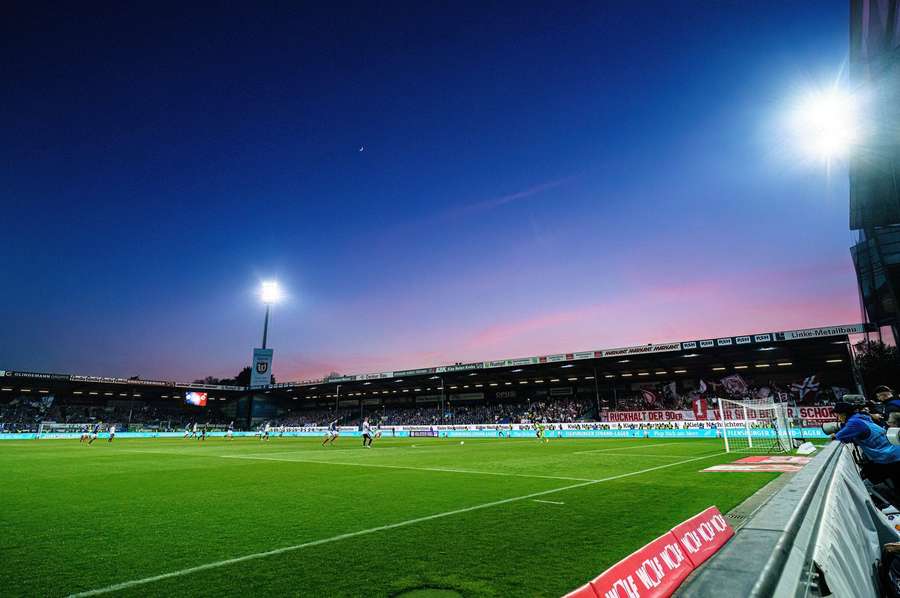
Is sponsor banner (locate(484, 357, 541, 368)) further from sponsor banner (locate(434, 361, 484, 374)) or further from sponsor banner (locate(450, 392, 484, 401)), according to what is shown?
sponsor banner (locate(450, 392, 484, 401))

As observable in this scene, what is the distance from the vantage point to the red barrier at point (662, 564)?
2.28 m

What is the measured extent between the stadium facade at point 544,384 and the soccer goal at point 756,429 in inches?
257

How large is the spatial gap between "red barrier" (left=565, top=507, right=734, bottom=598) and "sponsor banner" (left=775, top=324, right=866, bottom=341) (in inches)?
1495

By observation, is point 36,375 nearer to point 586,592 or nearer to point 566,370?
point 566,370

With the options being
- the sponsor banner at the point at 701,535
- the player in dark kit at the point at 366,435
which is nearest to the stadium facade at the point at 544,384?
the player in dark kit at the point at 366,435

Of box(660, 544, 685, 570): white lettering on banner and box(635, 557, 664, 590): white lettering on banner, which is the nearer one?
box(635, 557, 664, 590): white lettering on banner

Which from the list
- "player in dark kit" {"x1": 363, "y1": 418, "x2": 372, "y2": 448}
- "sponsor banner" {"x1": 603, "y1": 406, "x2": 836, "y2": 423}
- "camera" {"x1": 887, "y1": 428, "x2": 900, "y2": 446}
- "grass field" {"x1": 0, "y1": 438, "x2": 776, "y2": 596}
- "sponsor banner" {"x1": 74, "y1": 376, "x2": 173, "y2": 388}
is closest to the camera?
"grass field" {"x1": 0, "y1": 438, "x2": 776, "y2": 596}

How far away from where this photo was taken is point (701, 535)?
12.3 feet

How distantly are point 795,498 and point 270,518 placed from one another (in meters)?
6.76

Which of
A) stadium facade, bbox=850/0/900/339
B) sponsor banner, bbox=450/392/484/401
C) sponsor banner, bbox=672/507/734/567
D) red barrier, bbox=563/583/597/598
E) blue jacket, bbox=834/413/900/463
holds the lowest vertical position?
sponsor banner, bbox=672/507/734/567

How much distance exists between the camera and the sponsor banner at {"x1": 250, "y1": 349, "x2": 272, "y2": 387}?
65.2 metres

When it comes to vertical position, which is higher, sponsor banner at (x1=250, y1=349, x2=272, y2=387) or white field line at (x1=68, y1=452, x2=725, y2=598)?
sponsor banner at (x1=250, y1=349, x2=272, y2=387)

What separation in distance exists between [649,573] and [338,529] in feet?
15.1

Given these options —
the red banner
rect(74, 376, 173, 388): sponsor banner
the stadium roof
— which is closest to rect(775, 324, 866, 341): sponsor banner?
the stadium roof
